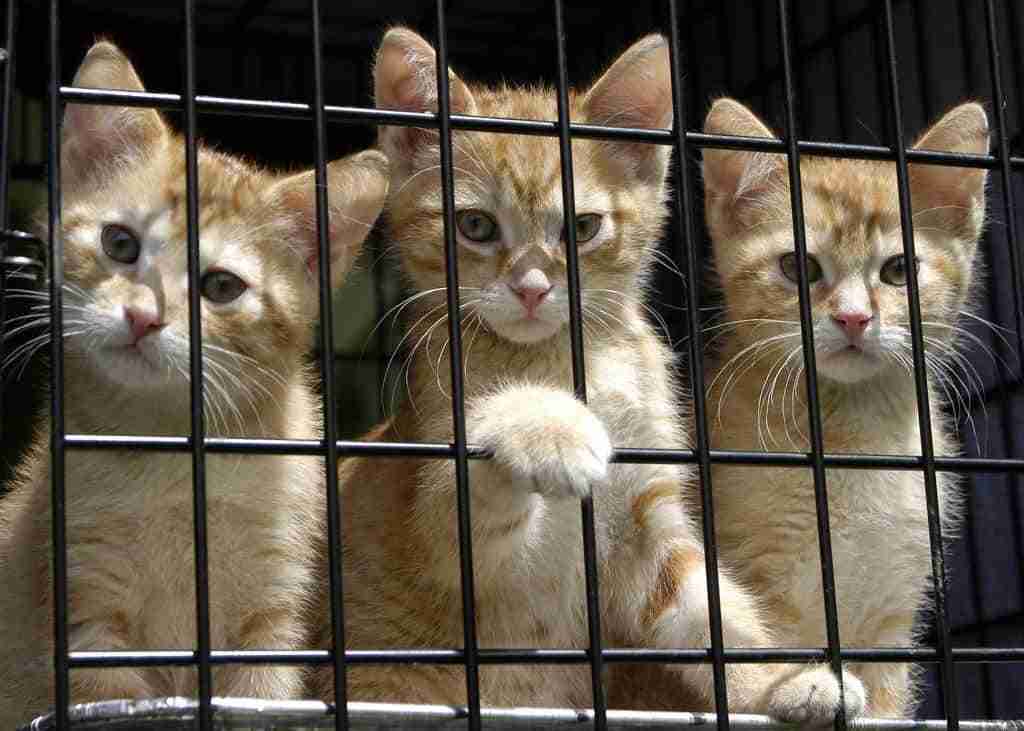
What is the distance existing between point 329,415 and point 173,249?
64 centimetres

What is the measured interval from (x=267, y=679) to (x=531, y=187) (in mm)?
851

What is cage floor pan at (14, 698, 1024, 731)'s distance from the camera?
1.32 metres

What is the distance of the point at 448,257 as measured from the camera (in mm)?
1479

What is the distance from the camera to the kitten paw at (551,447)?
5.39ft

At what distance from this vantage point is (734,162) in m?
2.53

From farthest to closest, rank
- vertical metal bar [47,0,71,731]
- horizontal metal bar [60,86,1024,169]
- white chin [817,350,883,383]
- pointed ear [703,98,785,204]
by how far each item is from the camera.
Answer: pointed ear [703,98,785,204], white chin [817,350,883,383], horizontal metal bar [60,86,1024,169], vertical metal bar [47,0,71,731]

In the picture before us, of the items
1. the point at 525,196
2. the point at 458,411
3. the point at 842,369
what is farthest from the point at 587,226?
the point at 458,411

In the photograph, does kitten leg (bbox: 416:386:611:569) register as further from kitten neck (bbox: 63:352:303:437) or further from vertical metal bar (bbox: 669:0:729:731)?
kitten neck (bbox: 63:352:303:437)

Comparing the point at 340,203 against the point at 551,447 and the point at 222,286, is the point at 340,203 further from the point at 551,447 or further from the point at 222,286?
the point at 551,447

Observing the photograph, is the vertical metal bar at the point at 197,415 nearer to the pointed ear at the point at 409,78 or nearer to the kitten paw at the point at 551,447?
the kitten paw at the point at 551,447

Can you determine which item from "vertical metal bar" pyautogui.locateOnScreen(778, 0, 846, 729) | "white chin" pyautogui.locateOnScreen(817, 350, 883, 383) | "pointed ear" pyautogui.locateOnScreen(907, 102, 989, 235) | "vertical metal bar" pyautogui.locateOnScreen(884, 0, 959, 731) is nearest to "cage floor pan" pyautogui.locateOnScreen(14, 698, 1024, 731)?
"vertical metal bar" pyautogui.locateOnScreen(778, 0, 846, 729)

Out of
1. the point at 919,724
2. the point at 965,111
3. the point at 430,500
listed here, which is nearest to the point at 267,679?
the point at 430,500

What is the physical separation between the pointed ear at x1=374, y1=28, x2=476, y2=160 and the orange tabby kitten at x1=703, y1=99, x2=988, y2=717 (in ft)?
1.59

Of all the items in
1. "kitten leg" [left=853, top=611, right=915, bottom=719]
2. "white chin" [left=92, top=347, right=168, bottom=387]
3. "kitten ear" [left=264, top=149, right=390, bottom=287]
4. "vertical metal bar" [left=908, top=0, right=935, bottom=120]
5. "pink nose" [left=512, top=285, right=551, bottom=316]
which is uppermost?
"vertical metal bar" [left=908, top=0, right=935, bottom=120]
